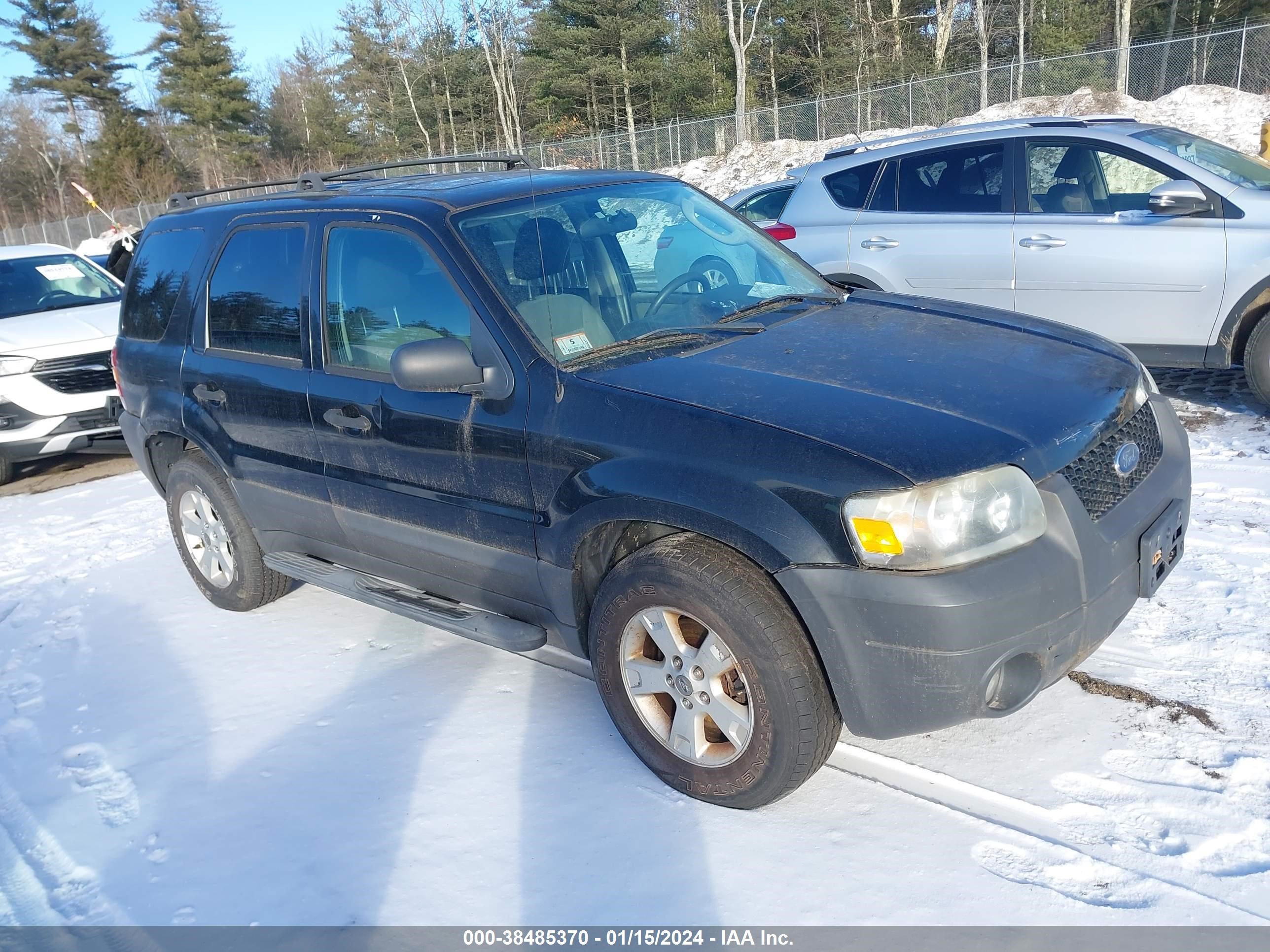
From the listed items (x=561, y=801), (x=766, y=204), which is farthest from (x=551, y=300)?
(x=766, y=204)

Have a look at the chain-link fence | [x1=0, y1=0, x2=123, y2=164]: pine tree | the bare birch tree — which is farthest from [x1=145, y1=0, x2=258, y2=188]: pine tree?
the bare birch tree

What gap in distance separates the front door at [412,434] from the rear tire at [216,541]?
0.93 m

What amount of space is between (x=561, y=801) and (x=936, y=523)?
1.52 meters

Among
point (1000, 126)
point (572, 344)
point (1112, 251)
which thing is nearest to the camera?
point (572, 344)

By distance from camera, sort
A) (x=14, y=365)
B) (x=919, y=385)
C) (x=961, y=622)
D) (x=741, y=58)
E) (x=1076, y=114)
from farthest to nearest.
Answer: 1. (x=741, y=58)
2. (x=1076, y=114)
3. (x=14, y=365)
4. (x=919, y=385)
5. (x=961, y=622)

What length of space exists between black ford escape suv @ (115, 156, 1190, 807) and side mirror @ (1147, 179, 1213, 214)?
9.61 ft

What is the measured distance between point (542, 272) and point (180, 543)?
2846mm

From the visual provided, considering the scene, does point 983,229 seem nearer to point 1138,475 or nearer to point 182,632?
point 1138,475

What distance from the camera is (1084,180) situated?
654 centimetres

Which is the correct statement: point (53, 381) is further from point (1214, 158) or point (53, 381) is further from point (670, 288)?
point (1214, 158)

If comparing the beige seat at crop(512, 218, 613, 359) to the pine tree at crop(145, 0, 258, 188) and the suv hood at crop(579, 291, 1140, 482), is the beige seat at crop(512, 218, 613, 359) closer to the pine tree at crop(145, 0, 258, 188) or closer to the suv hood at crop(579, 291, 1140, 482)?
the suv hood at crop(579, 291, 1140, 482)

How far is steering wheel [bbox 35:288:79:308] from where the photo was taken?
30.3 feet

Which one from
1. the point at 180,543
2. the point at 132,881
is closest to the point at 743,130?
the point at 180,543

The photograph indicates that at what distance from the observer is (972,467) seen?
8.43 ft
